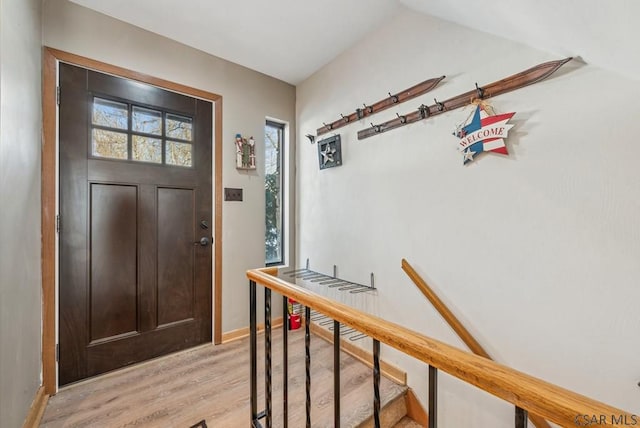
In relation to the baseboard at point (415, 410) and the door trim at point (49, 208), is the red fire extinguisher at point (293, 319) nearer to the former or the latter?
the baseboard at point (415, 410)

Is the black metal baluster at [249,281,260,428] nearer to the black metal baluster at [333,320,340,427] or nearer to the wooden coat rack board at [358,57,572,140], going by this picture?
the black metal baluster at [333,320,340,427]

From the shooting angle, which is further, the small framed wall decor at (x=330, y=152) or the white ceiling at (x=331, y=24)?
the small framed wall decor at (x=330, y=152)

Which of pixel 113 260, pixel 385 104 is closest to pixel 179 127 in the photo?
pixel 113 260

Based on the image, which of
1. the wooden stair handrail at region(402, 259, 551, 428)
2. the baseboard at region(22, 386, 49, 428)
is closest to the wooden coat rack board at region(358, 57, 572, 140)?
the wooden stair handrail at region(402, 259, 551, 428)

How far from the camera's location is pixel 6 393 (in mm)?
1146

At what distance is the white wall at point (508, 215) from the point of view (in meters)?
1.07

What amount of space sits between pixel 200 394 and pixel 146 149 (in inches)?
71.5

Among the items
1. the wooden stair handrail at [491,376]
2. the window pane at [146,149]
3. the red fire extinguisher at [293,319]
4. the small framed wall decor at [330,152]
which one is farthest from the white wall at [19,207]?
the small framed wall decor at [330,152]

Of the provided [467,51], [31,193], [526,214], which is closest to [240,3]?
[467,51]

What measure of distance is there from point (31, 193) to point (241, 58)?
1.84 m

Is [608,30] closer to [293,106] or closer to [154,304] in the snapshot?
[293,106]

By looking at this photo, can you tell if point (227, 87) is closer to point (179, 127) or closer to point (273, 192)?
point (179, 127)

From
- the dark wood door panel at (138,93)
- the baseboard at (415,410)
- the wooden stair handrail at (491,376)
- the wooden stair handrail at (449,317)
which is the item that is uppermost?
the dark wood door panel at (138,93)

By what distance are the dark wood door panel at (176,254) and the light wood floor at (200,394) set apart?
386 millimetres
